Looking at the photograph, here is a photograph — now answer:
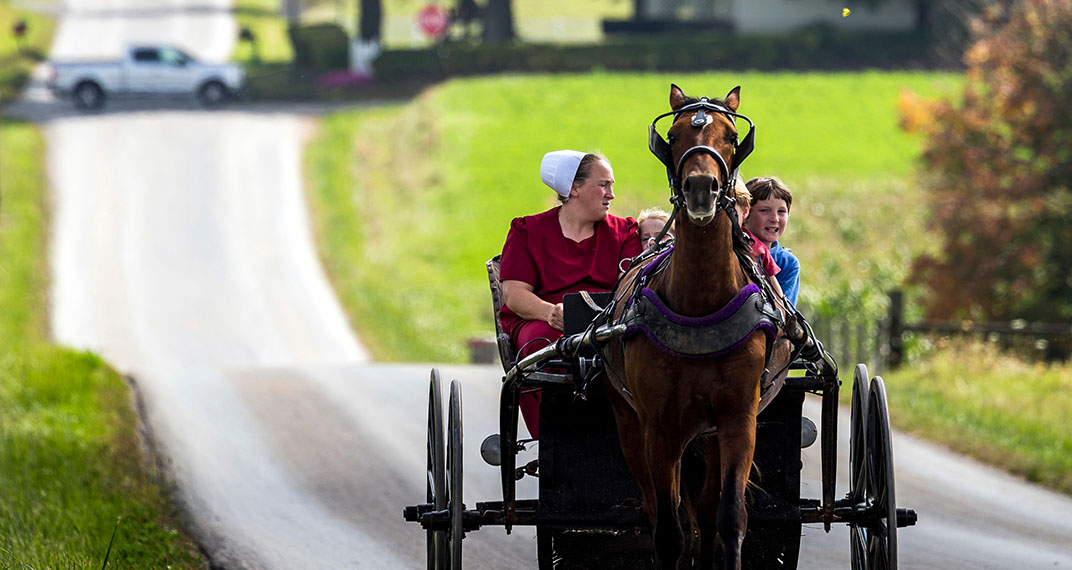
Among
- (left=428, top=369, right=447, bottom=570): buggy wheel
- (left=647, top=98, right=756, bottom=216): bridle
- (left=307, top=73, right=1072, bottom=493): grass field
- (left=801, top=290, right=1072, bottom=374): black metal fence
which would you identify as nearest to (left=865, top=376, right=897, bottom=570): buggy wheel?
(left=647, top=98, right=756, bottom=216): bridle

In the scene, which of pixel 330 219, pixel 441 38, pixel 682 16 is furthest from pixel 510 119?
pixel 682 16

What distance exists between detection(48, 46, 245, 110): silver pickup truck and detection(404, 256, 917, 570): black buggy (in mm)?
35885

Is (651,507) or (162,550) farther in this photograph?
(162,550)

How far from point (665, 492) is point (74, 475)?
4879 millimetres

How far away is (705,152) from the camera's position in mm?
4980

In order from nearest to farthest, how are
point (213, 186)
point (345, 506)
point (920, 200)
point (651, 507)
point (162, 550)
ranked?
point (651, 507) < point (162, 550) < point (345, 506) < point (920, 200) < point (213, 186)

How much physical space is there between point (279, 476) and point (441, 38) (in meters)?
36.5

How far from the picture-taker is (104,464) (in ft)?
31.8

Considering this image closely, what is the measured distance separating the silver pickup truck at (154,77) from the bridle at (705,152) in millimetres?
36973

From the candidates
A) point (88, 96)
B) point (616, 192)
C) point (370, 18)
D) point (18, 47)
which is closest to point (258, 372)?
point (616, 192)

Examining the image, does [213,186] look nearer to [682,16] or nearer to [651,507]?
[682,16]

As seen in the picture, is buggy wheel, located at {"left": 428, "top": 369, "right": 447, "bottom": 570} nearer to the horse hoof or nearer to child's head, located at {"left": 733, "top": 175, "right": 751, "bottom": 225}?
the horse hoof

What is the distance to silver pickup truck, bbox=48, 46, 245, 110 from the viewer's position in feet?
131

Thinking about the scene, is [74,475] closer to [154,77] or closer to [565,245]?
[565,245]
